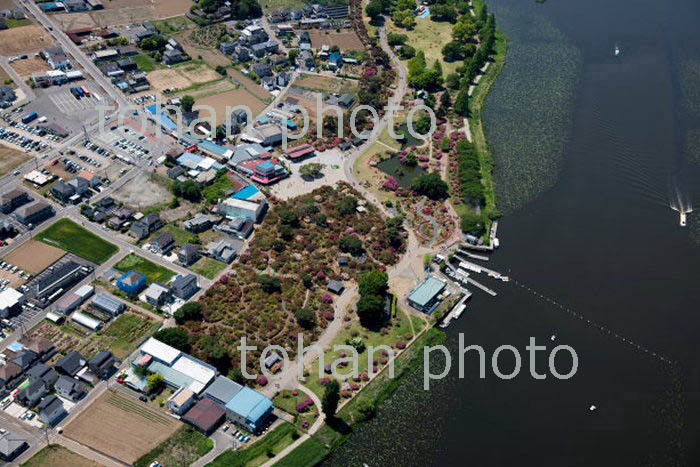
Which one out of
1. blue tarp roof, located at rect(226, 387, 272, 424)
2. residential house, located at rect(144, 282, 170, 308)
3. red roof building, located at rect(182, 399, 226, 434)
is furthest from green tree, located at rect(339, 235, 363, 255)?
red roof building, located at rect(182, 399, 226, 434)

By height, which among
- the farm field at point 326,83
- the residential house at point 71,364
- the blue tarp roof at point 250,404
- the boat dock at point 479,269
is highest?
the farm field at point 326,83

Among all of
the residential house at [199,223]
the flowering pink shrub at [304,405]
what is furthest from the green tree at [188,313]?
the flowering pink shrub at [304,405]

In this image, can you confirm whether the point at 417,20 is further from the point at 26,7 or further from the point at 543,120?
the point at 26,7

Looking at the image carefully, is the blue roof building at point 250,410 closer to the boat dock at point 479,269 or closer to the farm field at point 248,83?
the boat dock at point 479,269

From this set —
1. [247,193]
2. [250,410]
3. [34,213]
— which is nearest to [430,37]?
[247,193]

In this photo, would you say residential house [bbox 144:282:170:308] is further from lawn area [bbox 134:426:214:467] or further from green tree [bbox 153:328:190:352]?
lawn area [bbox 134:426:214:467]

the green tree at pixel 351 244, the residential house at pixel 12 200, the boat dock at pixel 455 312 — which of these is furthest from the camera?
the residential house at pixel 12 200
